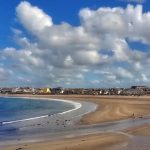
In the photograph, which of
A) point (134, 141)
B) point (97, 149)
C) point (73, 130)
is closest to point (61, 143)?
point (97, 149)

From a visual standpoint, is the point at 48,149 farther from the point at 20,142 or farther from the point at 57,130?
the point at 57,130

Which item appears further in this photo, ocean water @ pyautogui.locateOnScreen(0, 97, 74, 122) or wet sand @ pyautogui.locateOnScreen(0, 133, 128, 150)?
ocean water @ pyautogui.locateOnScreen(0, 97, 74, 122)

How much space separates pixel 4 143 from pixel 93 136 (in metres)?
6.36

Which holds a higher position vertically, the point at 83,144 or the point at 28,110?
the point at 28,110

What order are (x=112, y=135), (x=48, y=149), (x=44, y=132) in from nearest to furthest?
(x=48, y=149) < (x=112, y=135) < (x=44, y=132)

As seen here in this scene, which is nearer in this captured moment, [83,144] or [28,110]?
[83,144]

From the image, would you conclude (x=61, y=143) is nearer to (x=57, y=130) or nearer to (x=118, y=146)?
(x=118, y=146)

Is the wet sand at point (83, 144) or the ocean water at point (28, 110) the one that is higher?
the ocean water at point (28, 110)

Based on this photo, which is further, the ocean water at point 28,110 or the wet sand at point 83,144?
the ocean water at point 28,110

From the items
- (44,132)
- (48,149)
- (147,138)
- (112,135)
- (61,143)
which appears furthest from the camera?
(44,132)

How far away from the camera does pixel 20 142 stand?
2455cm

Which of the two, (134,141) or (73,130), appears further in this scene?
(73,130)

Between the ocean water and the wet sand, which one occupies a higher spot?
the ocean water

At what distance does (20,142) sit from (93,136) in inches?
210
